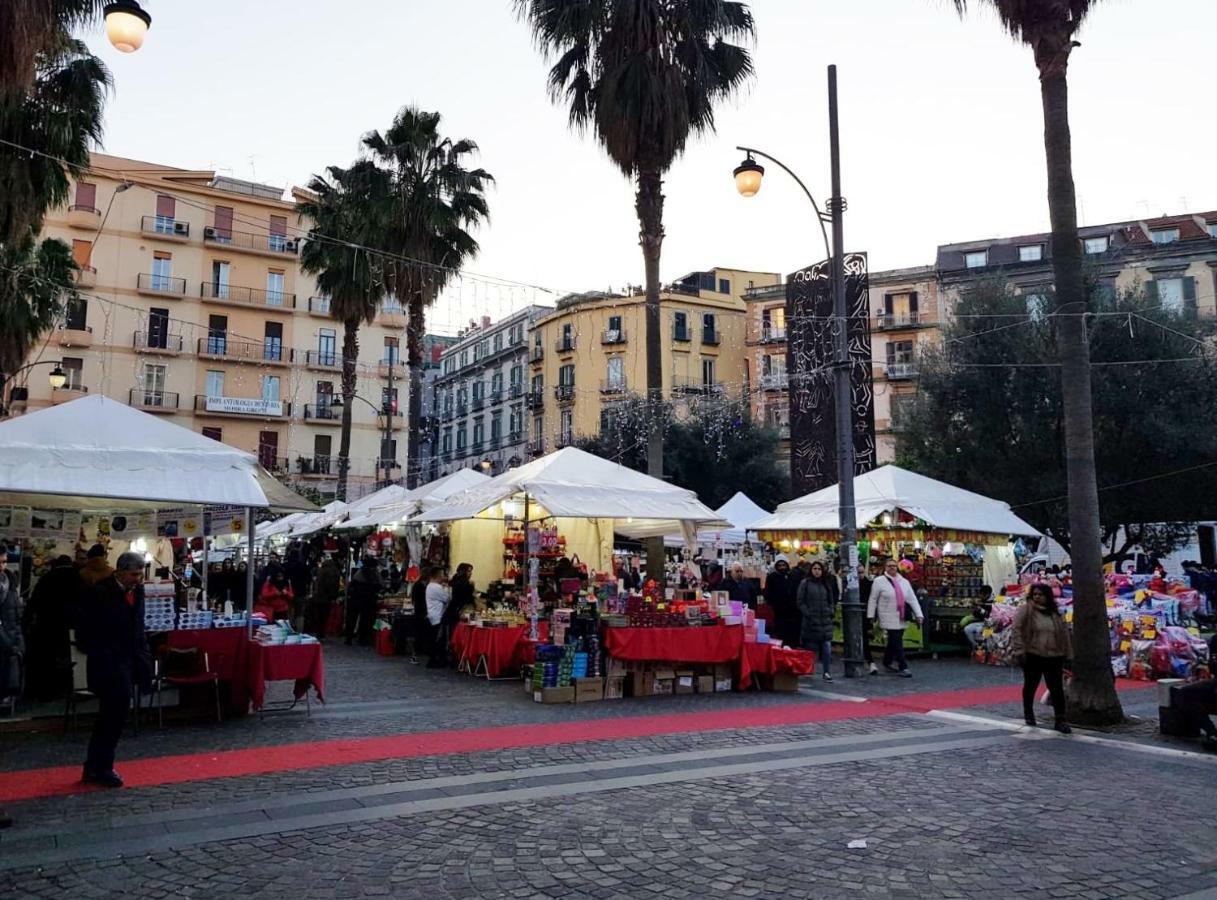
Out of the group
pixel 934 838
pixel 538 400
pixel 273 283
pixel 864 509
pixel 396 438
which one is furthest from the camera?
pixel 538 400

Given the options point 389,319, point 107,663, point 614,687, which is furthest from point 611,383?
point 107,663

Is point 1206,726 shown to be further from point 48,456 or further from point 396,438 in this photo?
point 396,438

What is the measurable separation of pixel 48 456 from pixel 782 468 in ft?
121

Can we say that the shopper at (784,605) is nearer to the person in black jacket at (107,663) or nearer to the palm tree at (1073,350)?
the palm tree at (1073,350)

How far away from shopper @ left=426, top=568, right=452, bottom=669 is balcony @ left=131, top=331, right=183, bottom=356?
114 feet

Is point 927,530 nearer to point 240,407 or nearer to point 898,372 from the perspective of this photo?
point 898,372

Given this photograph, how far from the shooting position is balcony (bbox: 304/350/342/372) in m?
46.2

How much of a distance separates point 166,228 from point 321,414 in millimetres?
11477

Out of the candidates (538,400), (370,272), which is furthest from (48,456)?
(538,400)

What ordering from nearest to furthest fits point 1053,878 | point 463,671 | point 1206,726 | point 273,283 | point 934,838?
point 1053,878 < point 934,838 < point 1206,726 < point 463,671 < point 273,283

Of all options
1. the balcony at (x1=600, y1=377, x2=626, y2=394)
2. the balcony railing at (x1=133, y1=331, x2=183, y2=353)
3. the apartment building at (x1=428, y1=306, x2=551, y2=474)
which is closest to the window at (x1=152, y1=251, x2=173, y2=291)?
the balcony railing at (x1=133, y1=331, x2=183, y2=353)

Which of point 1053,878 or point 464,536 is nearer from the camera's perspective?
point 1053,878

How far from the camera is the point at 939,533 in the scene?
16.4m

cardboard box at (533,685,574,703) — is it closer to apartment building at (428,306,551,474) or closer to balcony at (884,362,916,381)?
balcony at (884,362,916,381)
